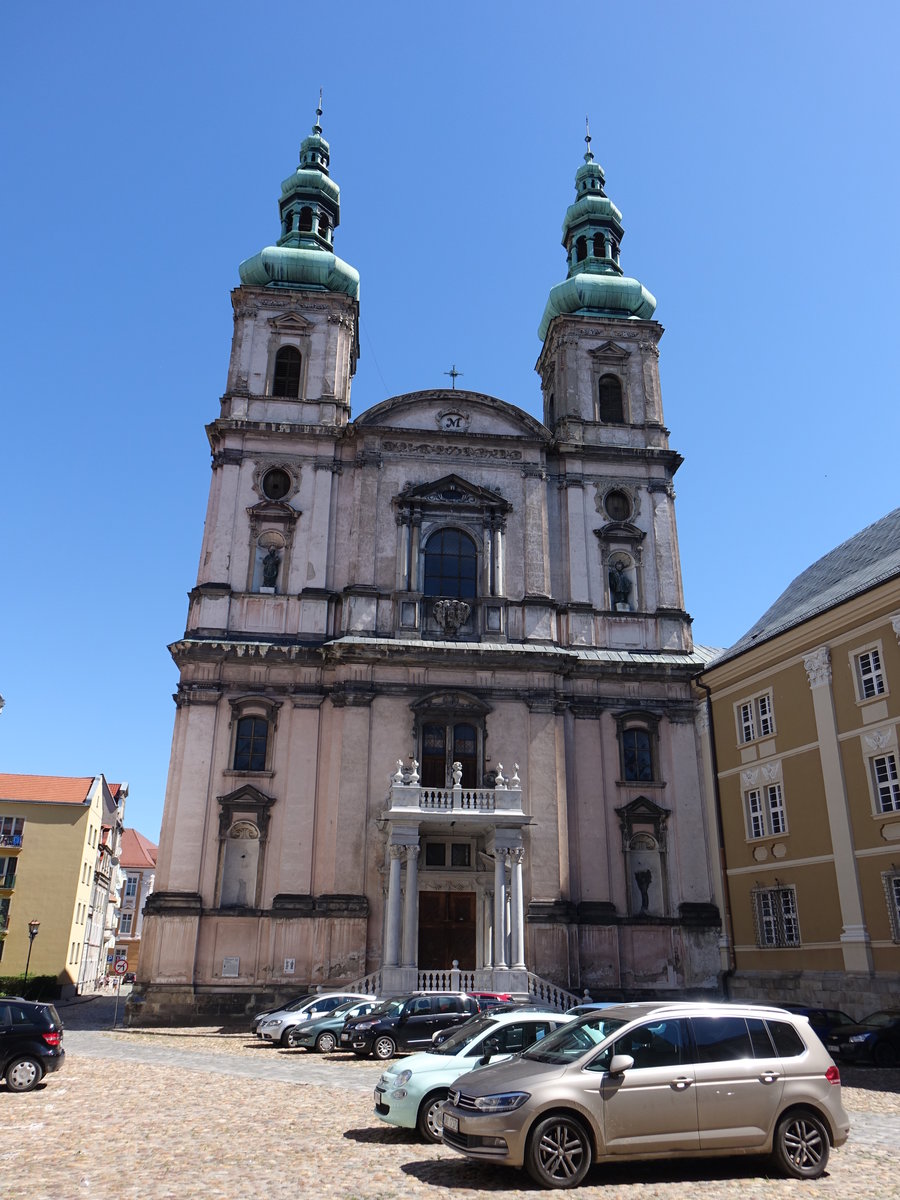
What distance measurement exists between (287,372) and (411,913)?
21.4 metres

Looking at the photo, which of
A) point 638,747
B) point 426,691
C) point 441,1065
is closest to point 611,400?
point 638,747

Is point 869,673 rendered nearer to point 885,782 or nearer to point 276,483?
point 885,782

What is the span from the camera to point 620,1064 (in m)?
9.35

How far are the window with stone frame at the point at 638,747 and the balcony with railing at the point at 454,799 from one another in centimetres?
512

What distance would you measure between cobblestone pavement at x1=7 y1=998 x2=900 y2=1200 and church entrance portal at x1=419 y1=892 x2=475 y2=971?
41.7ft

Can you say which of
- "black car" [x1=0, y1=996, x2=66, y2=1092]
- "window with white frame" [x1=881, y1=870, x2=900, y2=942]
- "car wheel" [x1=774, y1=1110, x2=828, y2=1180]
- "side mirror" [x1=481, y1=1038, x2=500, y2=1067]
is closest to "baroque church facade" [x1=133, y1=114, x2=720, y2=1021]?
"window with white frame" [x1=881, y1=870, x2=900, y2=942]

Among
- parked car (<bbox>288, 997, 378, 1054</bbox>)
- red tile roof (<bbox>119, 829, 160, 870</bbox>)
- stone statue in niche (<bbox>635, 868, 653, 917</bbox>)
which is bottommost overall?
parked car (<bbox>288, 997, 378, 1054</bbox>)

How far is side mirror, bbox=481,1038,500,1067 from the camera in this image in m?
11.9

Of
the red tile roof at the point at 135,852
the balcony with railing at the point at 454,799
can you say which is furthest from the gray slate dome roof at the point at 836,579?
the red tile roof at the point at 135,852

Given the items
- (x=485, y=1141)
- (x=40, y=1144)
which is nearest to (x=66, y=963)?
(x=40, y=1144)

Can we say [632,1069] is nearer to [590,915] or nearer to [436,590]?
[590,915]

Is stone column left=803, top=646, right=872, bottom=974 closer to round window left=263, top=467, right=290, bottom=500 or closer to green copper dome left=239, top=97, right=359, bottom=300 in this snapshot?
round window left=263, top=467, right=290, bottom=500

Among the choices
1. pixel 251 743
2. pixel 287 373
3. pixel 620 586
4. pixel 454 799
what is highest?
pixel 287 373

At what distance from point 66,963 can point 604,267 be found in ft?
134
